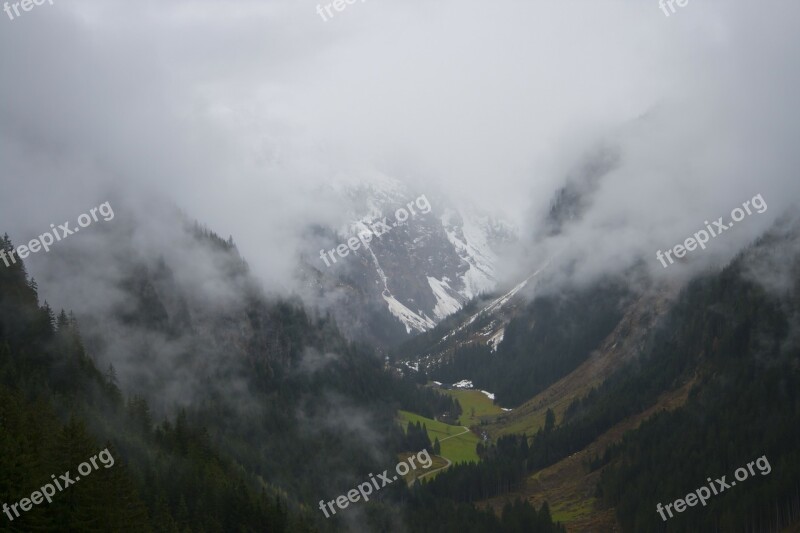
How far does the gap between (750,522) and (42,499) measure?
5410 inches

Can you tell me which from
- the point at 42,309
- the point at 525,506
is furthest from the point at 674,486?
the point at 42,309

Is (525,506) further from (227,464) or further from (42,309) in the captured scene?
(42,309)

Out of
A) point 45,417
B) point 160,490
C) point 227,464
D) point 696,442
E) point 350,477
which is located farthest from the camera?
point 350,477

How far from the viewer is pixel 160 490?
83.4 meters

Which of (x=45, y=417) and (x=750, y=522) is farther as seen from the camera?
(x=750, y=522)

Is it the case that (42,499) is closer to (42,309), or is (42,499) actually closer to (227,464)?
(227,464)

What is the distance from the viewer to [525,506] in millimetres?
164500

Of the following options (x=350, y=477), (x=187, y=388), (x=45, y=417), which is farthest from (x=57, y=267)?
(x=45, y=417)

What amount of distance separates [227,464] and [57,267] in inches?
3661

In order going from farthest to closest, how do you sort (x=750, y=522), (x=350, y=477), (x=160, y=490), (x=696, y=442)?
(x=350, y=477), (x=696, y=442), (x=750, y=522), (x=160, y=490)

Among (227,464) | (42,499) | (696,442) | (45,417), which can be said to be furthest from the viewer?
(696,442)

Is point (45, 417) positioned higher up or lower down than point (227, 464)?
higher up

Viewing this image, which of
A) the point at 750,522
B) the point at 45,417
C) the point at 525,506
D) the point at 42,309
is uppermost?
the point at 42,309

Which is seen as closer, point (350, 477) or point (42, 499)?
point (42, 499)
